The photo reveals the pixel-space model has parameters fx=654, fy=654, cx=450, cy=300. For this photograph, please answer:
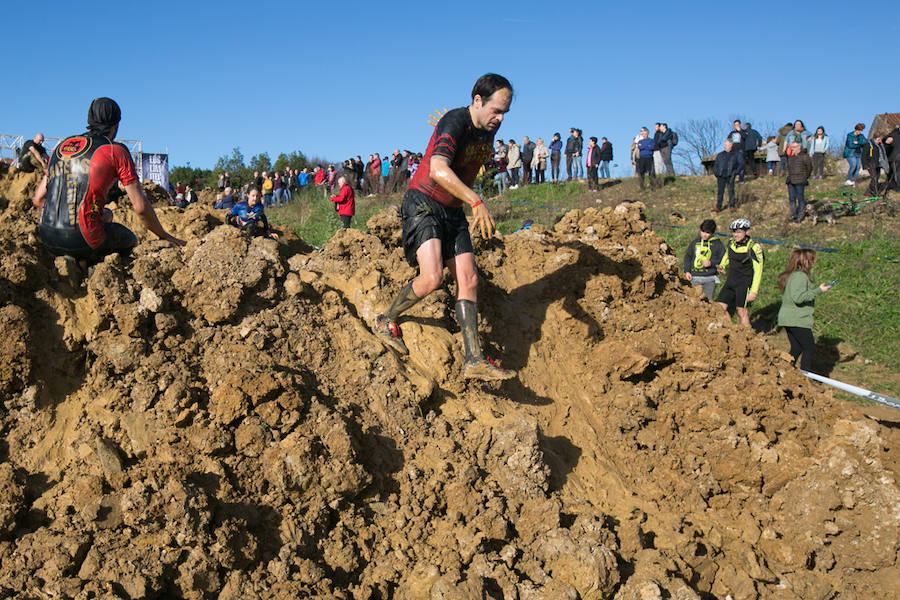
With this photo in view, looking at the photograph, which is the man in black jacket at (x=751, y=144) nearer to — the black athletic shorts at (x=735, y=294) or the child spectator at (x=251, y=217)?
the black athletic shorts at (x=735, y=294)

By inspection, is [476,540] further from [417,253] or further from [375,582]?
[417,253]

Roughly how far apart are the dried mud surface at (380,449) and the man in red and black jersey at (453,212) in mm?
262

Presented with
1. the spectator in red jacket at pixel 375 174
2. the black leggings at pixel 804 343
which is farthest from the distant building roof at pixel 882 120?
the black leggings at pixel 804 343

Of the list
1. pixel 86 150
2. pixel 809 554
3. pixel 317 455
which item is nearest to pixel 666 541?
pixel 809 554

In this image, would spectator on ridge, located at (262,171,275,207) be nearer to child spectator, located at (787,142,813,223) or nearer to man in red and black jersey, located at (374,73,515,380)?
child spectator, located at (787,142,813,223)

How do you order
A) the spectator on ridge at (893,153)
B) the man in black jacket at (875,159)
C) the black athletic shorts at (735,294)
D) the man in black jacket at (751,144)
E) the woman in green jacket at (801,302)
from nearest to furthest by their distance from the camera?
the woman in green jacket at (801,302), the black athletic shorts at (735,294), the spectator on ridge at (893,153), the man in black jacket at (875,159), the man in black jacket at (751,144)

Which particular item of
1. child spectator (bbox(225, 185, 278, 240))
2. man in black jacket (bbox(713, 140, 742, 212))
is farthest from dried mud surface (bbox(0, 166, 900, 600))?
man in black jacket (bbox(713, 140, 742, 212))

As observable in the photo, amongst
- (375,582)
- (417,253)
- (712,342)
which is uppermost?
(417,253)

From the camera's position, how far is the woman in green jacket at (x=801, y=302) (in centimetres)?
761

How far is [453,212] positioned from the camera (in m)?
4.43

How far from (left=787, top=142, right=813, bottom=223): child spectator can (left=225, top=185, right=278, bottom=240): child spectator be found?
463 inches

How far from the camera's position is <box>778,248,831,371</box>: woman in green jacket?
7609 millimetres

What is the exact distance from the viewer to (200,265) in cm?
420

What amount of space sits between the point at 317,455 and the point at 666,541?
205 centimetres
